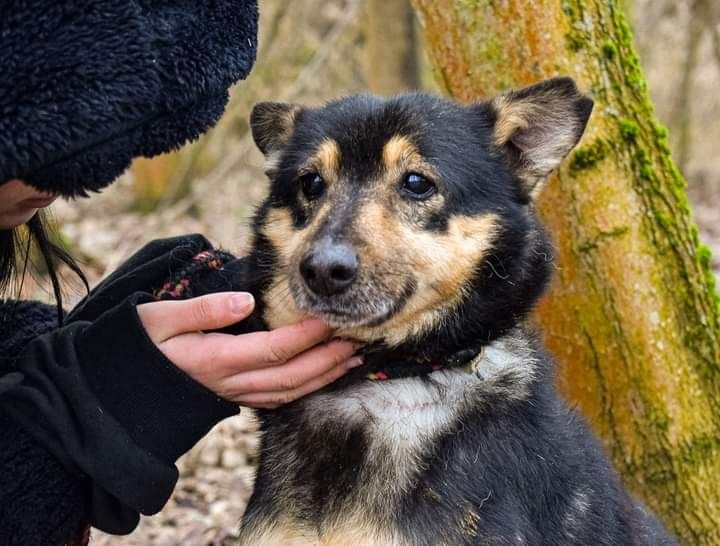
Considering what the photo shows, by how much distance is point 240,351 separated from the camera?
2889 mm

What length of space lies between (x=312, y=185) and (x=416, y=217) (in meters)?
0.39

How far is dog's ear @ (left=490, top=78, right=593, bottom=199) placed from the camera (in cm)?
307

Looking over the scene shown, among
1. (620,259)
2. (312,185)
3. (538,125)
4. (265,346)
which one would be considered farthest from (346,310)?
(620,259)

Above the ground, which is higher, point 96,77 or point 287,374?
point 96,77

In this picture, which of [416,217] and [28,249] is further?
[28,249]

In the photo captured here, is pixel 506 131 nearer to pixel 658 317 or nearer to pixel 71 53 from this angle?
pixel 658 317

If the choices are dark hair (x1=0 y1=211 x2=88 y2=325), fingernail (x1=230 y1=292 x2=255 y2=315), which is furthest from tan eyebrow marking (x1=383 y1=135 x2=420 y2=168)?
dark hair (x1=0 y1=211 x2=88 y2=325)

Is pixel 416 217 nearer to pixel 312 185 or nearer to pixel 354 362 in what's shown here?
pixel 312 185

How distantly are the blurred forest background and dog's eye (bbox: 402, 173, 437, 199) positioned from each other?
2678mm

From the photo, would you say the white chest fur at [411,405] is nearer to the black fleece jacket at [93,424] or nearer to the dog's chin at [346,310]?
the dog's chin at [346,310]

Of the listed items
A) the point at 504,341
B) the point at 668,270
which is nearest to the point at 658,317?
the point at 668,270

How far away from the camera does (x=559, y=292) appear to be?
12.8 feet

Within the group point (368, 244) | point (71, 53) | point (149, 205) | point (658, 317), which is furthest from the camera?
point (149, 205)

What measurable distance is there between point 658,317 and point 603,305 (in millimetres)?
231
